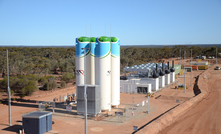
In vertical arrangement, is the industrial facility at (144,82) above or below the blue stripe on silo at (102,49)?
below

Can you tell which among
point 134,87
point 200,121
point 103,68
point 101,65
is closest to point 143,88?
point 134,87

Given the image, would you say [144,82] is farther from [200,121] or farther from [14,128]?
[14,128]

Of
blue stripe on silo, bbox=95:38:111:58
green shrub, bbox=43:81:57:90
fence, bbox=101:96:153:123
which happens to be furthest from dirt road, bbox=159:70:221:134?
green shrub, bbox=43:81:57:90

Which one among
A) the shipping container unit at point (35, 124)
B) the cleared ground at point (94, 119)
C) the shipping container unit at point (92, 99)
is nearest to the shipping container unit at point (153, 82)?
the cleared ground at point (94, 119)

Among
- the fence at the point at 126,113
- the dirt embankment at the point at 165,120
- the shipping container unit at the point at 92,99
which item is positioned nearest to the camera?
the dirt embankment at the point at 165,120

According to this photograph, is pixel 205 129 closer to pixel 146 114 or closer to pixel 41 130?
pixel 146 114

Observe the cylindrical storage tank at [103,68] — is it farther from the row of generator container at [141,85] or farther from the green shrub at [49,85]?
the green shrub at [49,85]

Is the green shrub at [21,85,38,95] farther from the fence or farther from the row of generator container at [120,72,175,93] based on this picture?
the fence

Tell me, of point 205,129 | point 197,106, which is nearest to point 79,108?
point 205,129
